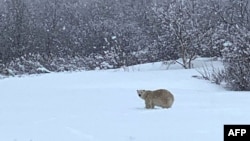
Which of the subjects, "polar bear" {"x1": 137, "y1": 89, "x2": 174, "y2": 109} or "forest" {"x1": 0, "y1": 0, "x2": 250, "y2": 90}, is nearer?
"polar bear" {"x1": 137, "y1": 89, "x2": 174, "y2": 109}

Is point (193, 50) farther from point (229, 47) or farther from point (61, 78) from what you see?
point (61, 78)

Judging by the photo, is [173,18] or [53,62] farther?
[53,62]

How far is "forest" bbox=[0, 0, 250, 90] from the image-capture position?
21.8 m

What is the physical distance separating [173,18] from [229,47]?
4.89 metres

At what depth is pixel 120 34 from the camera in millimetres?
36719

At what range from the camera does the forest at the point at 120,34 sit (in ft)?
71.4

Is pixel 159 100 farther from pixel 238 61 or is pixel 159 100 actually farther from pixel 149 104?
pixel 238 61

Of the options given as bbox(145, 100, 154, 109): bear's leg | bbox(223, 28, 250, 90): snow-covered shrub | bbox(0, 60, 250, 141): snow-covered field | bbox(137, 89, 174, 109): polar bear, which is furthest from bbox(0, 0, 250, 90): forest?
bbox(145, 100, 154, 109): bear's leg

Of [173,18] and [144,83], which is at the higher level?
[173,18]

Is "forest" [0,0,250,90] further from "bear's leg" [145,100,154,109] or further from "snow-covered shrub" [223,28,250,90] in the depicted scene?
"bear's leg" [145,100,154,109]

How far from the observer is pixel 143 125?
5637mm

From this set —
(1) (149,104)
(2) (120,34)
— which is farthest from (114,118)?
(2) (120,34)

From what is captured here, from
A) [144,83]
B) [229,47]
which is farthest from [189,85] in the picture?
[229,47]

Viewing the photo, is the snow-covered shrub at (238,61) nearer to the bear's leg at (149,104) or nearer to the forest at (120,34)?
the forest at (120,34)
